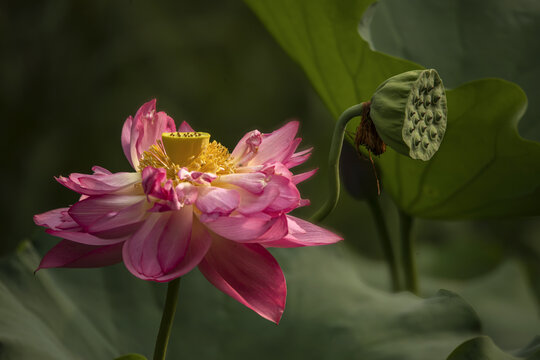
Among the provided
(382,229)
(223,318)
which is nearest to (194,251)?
(223,318)

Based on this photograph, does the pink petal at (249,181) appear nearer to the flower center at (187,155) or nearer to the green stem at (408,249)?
the flower center at (187,155)

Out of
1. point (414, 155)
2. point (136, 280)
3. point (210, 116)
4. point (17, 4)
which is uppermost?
point (17, 4)

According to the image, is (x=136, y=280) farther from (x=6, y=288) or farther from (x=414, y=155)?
(x=414, y=155)

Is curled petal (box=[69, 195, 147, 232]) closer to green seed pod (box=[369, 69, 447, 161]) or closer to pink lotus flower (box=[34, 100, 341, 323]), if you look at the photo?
pink lotus flower (box=[34, 100, 341, 323])

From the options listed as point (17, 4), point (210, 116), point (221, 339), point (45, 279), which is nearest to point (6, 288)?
point (45, 279)

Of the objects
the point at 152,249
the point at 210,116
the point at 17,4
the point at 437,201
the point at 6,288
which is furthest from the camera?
the point at 210,116

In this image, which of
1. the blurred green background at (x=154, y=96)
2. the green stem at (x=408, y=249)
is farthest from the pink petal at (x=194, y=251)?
the blurred green background at (x=154, y=96)
